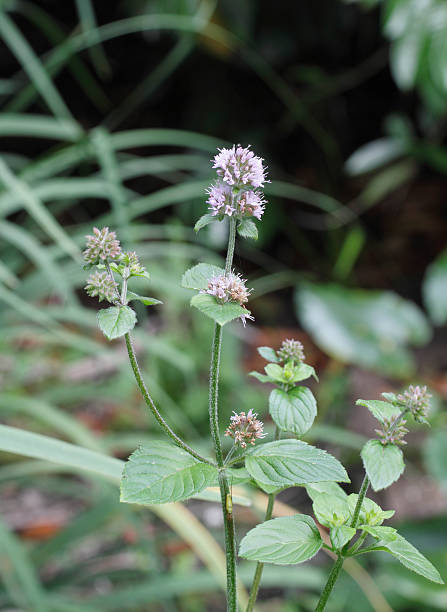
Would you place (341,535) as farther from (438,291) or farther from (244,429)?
(438,291)

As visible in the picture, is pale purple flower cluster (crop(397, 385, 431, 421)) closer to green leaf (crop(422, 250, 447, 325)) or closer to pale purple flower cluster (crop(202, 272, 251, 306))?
pale purple flower cluster (crop(202, 272, 251, 306))

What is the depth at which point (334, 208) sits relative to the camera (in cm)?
164

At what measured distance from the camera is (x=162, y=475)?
0.23 m

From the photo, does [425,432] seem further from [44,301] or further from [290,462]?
[290,462]

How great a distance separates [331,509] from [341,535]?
0.02 metres

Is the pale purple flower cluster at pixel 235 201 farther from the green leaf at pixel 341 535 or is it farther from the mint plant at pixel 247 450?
the green leaf at pixel 341 535

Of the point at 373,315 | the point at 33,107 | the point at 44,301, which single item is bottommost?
the point at 373,315

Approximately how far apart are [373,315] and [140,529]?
853 millimetres

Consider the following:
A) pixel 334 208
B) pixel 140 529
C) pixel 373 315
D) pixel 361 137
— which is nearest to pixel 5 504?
pixel 140 529

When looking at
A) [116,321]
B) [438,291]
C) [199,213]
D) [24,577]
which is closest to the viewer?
[116,321]

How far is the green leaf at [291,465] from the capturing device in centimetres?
22

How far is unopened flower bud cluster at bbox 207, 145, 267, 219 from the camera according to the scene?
0.23m

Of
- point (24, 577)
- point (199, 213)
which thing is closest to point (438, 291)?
point (199, 213)

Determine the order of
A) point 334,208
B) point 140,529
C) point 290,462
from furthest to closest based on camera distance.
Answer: point 334,208
point 140,529
point 290,462
